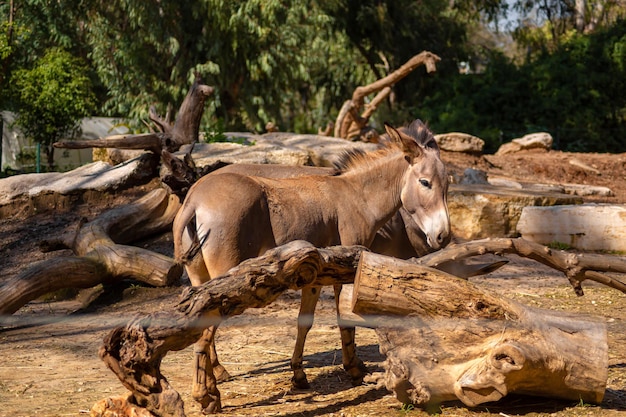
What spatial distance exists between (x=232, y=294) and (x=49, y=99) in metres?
14.0

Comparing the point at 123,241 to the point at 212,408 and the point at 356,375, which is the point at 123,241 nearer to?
the point at 356,375

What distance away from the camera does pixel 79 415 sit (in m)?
5.06

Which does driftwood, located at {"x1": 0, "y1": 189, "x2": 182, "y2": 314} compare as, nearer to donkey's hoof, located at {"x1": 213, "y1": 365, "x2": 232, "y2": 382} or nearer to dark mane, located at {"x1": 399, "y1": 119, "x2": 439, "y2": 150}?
donkey's hoof, located at {"x1": 213, "y1": 365, "x2": 232, "y2": 382}


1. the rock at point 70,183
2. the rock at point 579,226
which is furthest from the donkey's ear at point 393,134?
the rock at point 70,183

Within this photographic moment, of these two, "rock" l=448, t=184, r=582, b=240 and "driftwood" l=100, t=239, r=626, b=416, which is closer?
"driftwood" l=100, t=239, r=626, b=416

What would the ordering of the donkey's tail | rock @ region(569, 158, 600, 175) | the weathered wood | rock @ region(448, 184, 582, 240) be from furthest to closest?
rock @ region(569, 158, 600, 175) → rock @ region(448, 184, 582, 240) → the donkey's tail → the weathered wood

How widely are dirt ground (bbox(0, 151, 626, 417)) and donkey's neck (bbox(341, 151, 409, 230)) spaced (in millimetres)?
1192

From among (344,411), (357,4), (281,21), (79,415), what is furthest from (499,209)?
(357,4)

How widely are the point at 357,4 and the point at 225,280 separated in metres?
26.3

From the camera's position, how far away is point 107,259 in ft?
30.0

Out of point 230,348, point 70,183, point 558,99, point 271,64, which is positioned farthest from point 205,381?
point 558,99

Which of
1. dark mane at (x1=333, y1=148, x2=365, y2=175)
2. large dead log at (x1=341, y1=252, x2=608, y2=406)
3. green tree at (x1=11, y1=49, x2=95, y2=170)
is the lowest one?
large dead log at (x1=341, y1=252, x2=608, y2=406)

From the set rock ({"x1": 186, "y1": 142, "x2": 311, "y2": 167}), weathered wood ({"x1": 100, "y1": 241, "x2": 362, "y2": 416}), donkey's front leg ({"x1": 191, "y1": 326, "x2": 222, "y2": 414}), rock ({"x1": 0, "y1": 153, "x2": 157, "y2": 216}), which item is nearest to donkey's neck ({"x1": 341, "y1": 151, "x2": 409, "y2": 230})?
weathered wood ({"x1": 100, "y1": 241, "x2": 362, "y2": 416})

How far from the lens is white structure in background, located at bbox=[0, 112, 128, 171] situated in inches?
882
